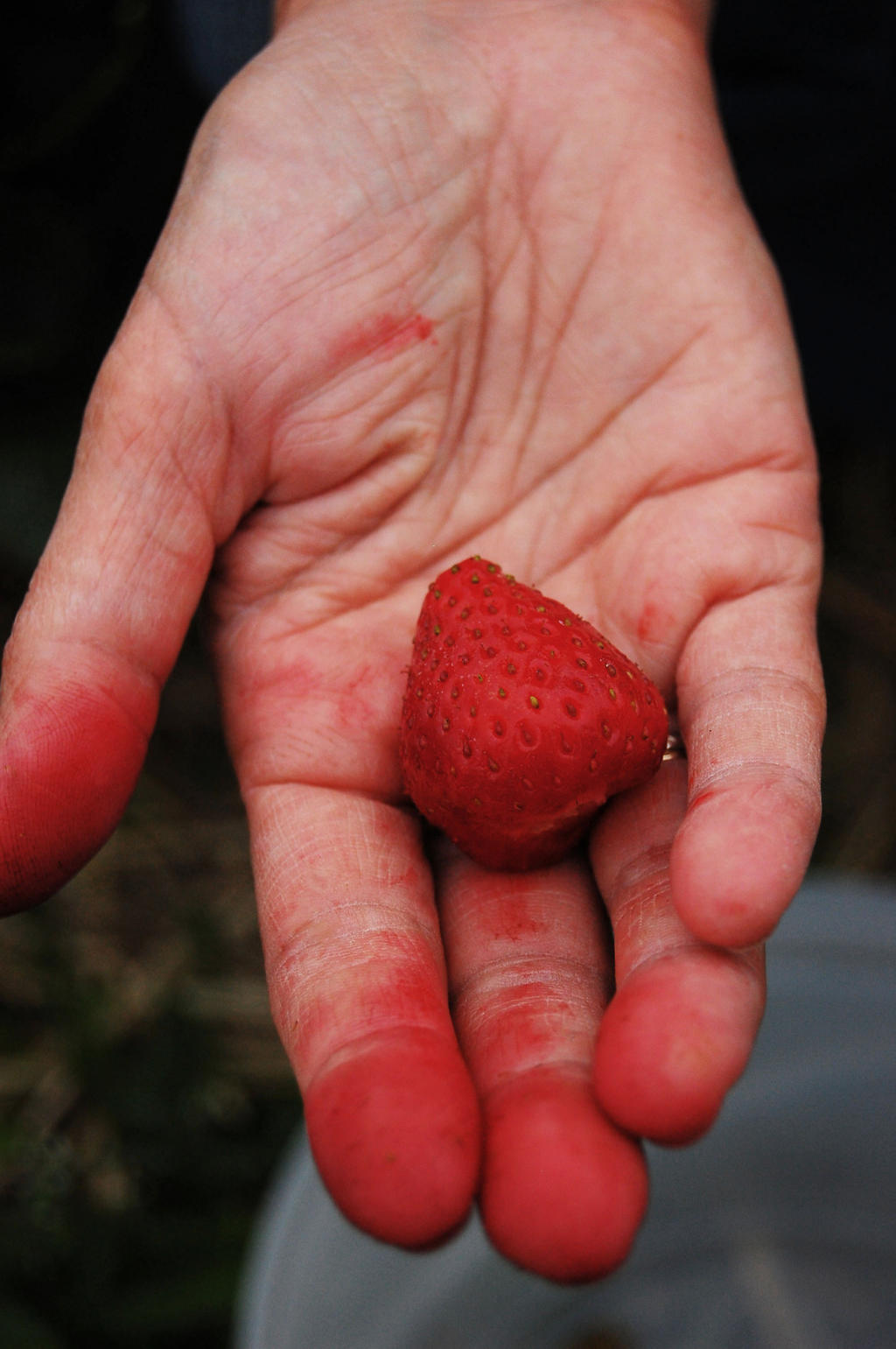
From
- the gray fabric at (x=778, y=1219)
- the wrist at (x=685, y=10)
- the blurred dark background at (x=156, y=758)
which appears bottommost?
the gray fabric at (x=778, y=1219)

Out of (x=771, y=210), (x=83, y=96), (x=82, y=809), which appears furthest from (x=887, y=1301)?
(x=83, y=96)

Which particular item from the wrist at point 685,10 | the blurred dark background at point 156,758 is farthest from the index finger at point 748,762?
the blurred dark background at point 156,758

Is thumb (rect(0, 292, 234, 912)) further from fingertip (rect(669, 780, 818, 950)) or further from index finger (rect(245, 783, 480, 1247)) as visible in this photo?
fingertip (rect(669, 780, 818, 950))

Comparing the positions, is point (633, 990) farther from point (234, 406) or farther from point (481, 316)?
point (481, 316)

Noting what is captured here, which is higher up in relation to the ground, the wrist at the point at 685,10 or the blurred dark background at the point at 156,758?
the wrist at the point at 685,10

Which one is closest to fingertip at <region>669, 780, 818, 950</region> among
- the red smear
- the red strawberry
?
the red strawberry

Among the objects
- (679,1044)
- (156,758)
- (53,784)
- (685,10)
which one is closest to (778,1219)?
(679,1044)

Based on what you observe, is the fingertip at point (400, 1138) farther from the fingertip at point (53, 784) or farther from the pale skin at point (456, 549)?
the fingertip at point (53, 784)
